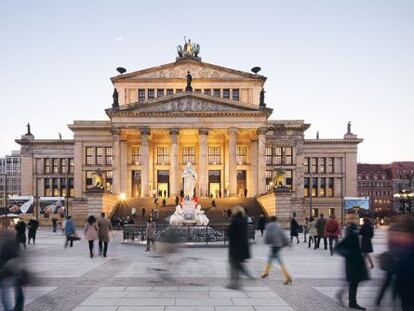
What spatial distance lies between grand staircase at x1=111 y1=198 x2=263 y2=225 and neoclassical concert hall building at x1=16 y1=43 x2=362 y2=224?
6.21 feet

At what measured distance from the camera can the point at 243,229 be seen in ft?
42.5

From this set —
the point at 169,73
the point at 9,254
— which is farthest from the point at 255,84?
the point at 9,254

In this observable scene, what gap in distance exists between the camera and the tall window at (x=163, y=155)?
84000 mm

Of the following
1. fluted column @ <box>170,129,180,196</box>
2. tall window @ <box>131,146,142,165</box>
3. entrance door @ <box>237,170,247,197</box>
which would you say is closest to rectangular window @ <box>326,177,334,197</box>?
entrance door @ <box>237,170,247,197</box>

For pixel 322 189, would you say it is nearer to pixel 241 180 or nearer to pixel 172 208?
pixel 241 180

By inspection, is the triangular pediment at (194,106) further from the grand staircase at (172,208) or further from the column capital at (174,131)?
the grand staircase at (172,208)

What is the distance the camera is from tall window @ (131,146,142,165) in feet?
274

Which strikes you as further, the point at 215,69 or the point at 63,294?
the point at 215,69

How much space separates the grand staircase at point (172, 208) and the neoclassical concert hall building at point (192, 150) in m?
1.89

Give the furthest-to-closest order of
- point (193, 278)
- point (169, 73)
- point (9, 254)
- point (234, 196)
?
point (169, 73) < point (234, 196) < point (193, 278) < point (9, 254)

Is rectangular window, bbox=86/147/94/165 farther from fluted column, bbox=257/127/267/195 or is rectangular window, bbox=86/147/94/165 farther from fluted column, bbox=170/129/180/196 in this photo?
fluted column, bbox=257/127/267/195

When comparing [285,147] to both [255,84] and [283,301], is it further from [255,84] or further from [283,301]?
[283,301]

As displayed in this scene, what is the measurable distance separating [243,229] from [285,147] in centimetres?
7547

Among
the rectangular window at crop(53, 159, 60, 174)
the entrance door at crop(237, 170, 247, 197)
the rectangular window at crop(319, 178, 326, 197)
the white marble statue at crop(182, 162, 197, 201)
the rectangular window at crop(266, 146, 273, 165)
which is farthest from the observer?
the rectangular window at crop(53, 159, 60, 174)
